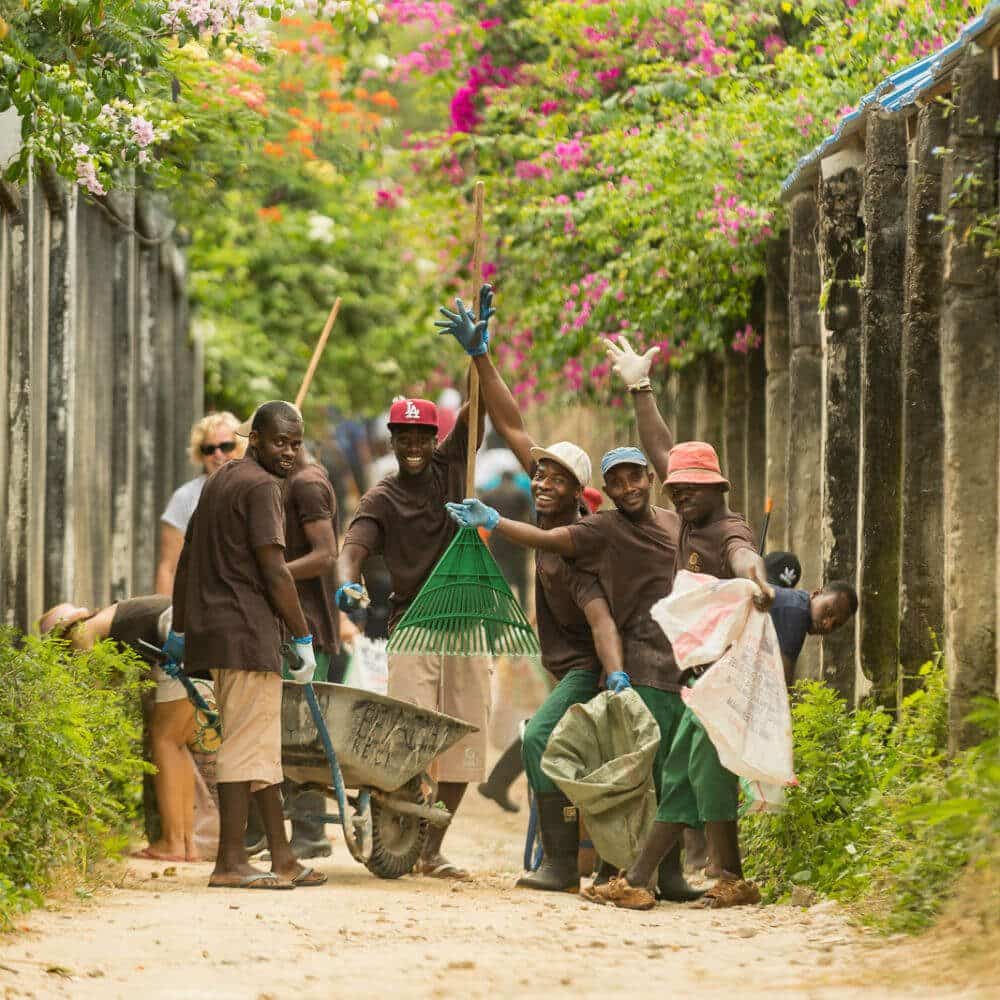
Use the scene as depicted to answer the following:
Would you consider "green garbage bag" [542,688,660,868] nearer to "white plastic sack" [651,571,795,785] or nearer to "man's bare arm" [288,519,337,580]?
"white plastic sack" [651,571,795,785]

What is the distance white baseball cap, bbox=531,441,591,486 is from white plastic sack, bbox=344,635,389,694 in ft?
11.4

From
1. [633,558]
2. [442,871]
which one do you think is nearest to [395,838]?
[442,871]

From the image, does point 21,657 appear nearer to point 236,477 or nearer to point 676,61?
point 236,477

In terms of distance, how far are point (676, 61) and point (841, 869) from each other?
739 centimetres

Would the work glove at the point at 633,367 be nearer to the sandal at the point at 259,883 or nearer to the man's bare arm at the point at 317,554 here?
the man's bare arm at the point at 317,554

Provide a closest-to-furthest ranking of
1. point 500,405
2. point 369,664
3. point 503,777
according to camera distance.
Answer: point 500,405
point 503,777
point 369,664

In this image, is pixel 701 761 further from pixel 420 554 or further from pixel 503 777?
pixel 503 777

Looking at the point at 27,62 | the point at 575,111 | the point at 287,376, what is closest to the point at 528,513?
the point at 287,376

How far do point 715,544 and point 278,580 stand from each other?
1.72 m

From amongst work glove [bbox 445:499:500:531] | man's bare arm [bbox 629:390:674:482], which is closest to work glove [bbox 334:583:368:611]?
work glove [bbox 445:499:500:531]

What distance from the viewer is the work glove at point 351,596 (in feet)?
30.8

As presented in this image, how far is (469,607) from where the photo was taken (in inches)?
364

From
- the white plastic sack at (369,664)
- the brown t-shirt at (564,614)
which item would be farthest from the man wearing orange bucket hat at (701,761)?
the white plastic sack at (369,664)

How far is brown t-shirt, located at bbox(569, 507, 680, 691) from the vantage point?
8656mm
